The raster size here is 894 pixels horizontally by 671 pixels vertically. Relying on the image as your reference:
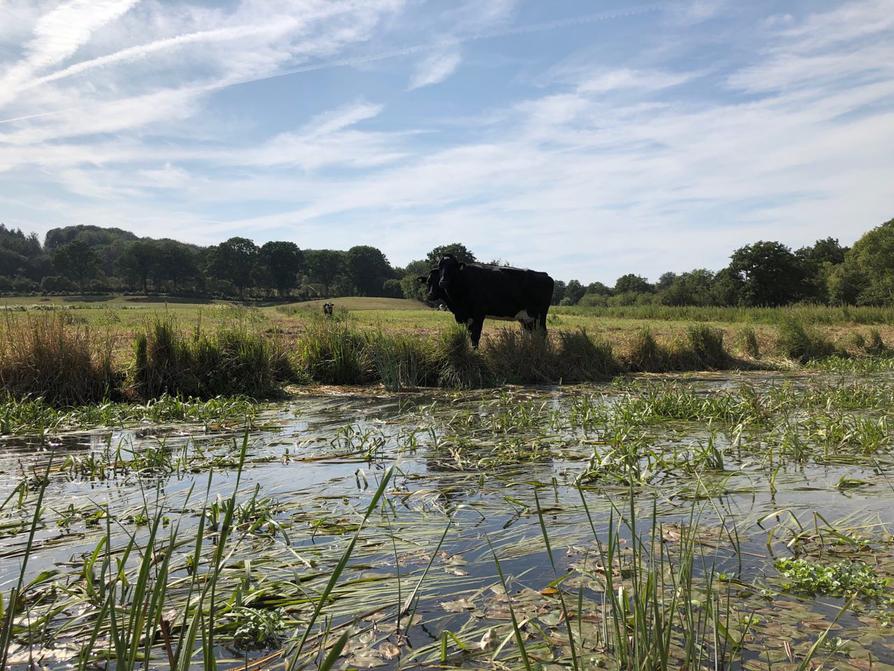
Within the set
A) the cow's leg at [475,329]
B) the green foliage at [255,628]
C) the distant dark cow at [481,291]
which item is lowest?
the green foliage at [255,628]

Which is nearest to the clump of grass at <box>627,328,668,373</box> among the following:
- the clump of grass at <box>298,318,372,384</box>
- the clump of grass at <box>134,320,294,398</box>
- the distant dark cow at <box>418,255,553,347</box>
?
the distant dark cow at <box>418,255,553,347</box>

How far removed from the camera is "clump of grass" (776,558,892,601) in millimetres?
3107

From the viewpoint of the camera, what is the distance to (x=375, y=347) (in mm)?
13359

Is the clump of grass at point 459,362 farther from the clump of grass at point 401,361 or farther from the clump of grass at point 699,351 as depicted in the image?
the clump of grass at point 699,351

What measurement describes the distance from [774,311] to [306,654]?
31.6m

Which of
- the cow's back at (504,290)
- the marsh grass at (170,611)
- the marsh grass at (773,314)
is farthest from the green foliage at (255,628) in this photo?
the marsh grass at (773,314)

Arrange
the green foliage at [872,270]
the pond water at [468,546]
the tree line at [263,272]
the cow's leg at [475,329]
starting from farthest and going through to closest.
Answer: the tree line at [263,272]
the green foliage at [872,270]
the cow's leg at [475,329]
the pond water at [468,546]

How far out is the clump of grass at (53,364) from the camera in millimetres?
10320

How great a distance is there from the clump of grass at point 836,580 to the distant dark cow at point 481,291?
11963 millimetres

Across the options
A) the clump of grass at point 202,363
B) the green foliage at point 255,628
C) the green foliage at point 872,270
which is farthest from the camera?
the green foliage at point 872,270

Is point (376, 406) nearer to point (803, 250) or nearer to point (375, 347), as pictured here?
point (375, 347)

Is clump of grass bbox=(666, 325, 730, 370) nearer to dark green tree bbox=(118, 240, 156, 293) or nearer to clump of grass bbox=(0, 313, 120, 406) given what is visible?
clump of grass bbox=(0, 313, 120, 406)

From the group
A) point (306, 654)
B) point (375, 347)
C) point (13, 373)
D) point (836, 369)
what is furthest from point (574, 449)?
point (836, 369)

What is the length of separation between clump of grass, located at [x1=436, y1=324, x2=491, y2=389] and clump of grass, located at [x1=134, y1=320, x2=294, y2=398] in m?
3.39
